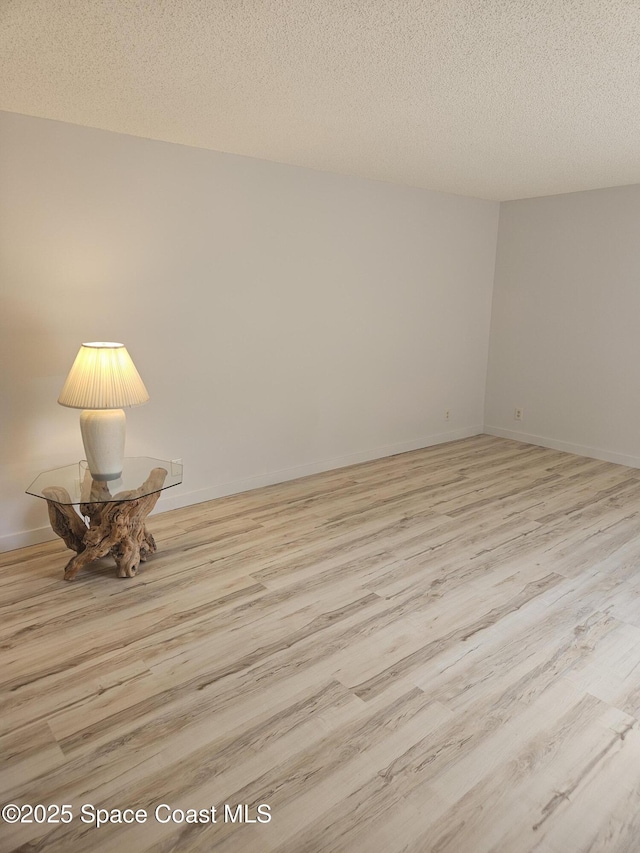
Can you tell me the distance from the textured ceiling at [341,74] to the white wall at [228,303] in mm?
299

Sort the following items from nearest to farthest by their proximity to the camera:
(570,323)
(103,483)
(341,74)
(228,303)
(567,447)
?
(341,74)
(103,483)
(228,303)
(570,323)
(567,447)

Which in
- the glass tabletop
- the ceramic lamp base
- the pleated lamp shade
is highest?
the pleated lamp shade

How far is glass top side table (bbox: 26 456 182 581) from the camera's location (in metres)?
2.70

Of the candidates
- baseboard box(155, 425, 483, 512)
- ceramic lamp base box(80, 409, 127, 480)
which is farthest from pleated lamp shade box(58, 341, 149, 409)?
baseboard box(155, 425, 483, 512)

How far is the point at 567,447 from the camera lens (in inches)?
204

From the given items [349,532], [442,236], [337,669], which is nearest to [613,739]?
[337,669]

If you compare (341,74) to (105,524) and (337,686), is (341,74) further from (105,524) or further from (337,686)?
(337,686)

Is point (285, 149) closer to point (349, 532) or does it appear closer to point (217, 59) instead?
point (217, 59)

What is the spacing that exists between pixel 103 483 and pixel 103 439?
23 centimetres

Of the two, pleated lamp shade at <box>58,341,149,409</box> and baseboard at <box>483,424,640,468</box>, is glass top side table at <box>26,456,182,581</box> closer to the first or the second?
pleated lamp shade at <box>58,341,149,409</box>

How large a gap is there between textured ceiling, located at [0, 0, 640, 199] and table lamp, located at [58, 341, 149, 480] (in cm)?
115

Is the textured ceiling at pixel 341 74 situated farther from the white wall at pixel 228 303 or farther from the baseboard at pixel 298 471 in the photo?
the baseboard at pixel 298 471

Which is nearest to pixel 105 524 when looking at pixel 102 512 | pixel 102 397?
pixel 102 512

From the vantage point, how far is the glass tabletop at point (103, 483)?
8.79ft
